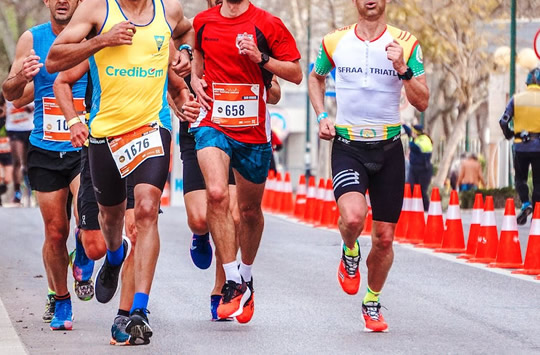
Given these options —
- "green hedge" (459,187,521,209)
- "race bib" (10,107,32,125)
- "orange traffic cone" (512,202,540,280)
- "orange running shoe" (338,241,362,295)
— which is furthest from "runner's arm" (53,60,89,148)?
"green hedge" (459,187,521,209)

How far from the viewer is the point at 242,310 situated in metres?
9.96

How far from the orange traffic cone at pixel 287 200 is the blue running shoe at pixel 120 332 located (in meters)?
18.2

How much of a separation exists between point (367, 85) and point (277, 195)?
17.9 meters

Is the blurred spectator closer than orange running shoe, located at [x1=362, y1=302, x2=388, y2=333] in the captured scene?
No

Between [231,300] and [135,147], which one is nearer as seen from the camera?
[135,147]

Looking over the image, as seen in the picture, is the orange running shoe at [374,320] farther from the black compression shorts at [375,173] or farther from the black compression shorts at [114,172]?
the black compression shorts at [114,172]

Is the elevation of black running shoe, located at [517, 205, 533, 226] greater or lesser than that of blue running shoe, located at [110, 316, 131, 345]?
lesser

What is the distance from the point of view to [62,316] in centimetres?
1025

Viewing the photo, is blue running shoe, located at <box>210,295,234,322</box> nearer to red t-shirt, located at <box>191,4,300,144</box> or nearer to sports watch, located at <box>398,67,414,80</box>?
red t-shirt, located at <box>191,4,300,144</box>

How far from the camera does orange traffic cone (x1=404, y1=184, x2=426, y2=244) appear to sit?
19.3 meters

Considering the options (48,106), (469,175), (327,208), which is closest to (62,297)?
(48,106)

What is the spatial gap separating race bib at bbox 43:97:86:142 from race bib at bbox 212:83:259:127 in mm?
1030

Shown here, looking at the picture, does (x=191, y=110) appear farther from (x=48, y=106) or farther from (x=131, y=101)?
(x=48, y=106)

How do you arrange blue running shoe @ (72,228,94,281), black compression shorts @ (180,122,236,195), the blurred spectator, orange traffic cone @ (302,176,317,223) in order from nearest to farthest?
1. blue running shoe @ (72,228,94,281)
2. black compression shorts @ (180,122,236,195)
3. orange traffic cone @ (302,176,317,223)
4. the blurred spectator
